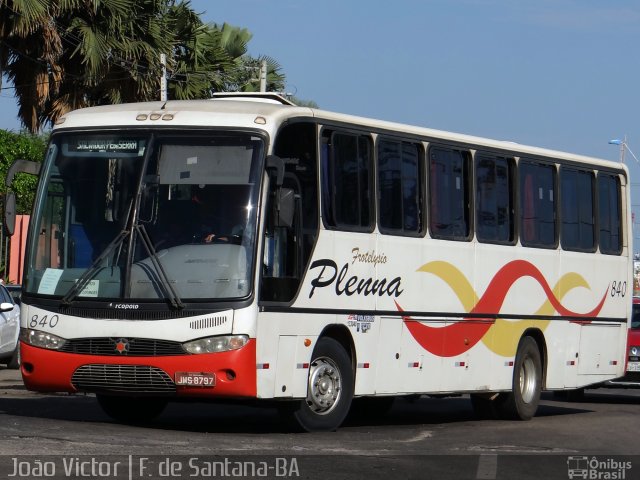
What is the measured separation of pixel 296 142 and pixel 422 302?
281 centimetres

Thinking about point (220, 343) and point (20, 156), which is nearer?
point (220, 343)

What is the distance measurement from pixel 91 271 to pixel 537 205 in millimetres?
6860

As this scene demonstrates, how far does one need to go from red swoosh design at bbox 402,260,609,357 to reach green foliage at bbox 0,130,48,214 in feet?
83.4

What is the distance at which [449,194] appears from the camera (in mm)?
16922

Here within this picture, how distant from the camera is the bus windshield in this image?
13.7 m

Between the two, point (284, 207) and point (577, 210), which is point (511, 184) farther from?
point (284, 207)

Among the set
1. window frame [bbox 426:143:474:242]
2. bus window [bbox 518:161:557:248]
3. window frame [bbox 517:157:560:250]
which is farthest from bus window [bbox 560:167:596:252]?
window frame [bbox 426:143:474:242]

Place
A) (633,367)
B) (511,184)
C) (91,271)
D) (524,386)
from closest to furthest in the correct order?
(91,271) → (511,184) → (524,386) → (633,367)

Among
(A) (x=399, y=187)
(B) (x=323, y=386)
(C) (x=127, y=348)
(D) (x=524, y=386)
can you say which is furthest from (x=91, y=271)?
(D) (x=524, y=386)

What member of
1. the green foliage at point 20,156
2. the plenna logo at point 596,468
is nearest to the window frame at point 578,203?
the plenna logo at point 596,468

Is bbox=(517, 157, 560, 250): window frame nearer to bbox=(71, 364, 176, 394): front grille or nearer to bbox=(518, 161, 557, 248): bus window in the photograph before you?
bbox=(518, 161, 557, 248): bus window

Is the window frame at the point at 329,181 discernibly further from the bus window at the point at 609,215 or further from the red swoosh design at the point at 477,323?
the bus window at the point at 609,215

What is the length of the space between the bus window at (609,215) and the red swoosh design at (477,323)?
5.16 ft

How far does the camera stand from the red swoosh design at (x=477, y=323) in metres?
16.4
